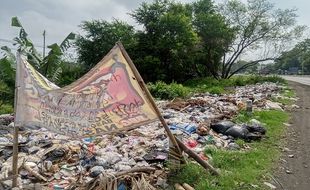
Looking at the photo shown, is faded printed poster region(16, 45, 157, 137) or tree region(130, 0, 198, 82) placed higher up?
tree region(130, 0, 198, 82)

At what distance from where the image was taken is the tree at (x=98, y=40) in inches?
907

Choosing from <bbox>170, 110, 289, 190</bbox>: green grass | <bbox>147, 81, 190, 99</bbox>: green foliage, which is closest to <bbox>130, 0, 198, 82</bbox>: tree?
<bbox>147, 81, 190, 99</bbox>: green foliage

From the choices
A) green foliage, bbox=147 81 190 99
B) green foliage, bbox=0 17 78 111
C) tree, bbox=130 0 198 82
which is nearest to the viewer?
green foliage, bbox=0 17 78 111

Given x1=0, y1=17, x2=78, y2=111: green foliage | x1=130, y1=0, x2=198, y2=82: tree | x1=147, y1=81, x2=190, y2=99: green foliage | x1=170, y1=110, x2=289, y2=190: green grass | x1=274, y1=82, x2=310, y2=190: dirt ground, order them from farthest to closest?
x1=130, y1=0, x2=198, y2=82: tree
x1=147, y1=81, x2=190, y2=99: green foliage
x1=0, y1=17, x2=78, y2=111: green foliage
x1=274, y1=82, x2=310, y2=190: dirt ground
x1=170, y1=110, x2=289, y2=190: green grass

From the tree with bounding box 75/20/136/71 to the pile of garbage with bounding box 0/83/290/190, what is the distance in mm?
15608

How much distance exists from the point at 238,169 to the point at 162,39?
18526 millimetres

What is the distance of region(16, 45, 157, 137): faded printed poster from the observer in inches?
152

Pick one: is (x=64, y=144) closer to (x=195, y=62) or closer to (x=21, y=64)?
(x=21, y=64)

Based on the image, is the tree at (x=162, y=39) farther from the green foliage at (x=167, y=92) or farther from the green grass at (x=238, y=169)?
the green grass at (x=238, y=169)

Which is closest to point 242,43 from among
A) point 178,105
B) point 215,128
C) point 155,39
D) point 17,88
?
point 155,39

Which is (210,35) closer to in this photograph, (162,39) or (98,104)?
(162,39)

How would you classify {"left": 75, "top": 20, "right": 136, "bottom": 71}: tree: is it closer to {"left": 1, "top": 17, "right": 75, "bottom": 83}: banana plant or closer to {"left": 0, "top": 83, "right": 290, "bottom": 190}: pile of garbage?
{"left": 1, "top": 17, "right": 75, "bottom": 83}: banana plant

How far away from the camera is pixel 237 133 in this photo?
6.70m

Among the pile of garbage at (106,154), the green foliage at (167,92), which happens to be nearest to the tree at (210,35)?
the green foliage at (167,92)
